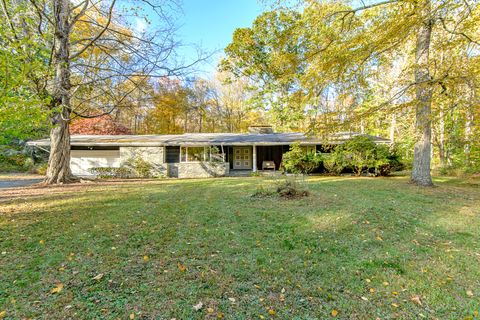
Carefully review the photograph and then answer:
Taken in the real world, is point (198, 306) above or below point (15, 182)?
below

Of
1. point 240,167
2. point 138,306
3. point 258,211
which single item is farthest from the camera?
point 240,167

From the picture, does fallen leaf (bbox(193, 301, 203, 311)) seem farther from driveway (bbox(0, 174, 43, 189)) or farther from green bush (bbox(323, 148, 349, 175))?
green bush (bbox(323, 148, 349, 175))

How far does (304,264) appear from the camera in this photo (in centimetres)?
331

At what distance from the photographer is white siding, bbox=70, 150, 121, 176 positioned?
51.5 feet

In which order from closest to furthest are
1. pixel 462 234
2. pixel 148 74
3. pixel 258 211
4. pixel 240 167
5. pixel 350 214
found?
pixel 462 234 → pixel 350 214 → pixel 258 211 → pixel 148 74 → pixel 240 167

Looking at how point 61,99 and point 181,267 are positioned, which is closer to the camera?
point 181,267

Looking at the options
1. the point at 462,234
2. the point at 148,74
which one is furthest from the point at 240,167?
the point at 462,234

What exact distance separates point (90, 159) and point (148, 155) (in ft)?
12.8

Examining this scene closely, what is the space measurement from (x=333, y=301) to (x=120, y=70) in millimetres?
9990

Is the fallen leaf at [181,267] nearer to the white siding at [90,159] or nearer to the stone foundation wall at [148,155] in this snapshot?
the stone foundation wall at [148,155]

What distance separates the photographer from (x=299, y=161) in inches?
559

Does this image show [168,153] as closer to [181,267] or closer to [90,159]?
[90,159]

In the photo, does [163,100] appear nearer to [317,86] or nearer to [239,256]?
[317,86]

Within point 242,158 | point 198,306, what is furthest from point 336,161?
point 198,306
